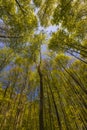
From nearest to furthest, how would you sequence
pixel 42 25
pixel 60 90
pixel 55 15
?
pixel 55 15, pixel 42 25, pixel 60 90

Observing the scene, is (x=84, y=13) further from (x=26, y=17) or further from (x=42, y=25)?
(x=42, y=25)

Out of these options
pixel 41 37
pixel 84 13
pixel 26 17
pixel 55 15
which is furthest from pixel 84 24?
pixel 41 37

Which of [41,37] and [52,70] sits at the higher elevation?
[41,37]

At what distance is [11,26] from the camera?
8.04m

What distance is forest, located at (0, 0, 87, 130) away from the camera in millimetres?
8016

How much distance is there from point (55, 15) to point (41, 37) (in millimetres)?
4847

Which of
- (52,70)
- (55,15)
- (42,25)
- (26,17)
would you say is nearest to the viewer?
(55,15)

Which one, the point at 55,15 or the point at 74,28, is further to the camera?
the point at 74,28

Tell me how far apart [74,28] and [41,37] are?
4306mm

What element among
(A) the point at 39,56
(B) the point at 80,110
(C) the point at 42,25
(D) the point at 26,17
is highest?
(D) the point at 26,17

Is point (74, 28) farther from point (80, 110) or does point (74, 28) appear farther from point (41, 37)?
point (80, 110)

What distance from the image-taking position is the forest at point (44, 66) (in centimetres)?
802

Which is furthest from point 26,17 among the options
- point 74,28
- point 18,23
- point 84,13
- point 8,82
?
point 8,82

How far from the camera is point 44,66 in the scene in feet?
48.4
